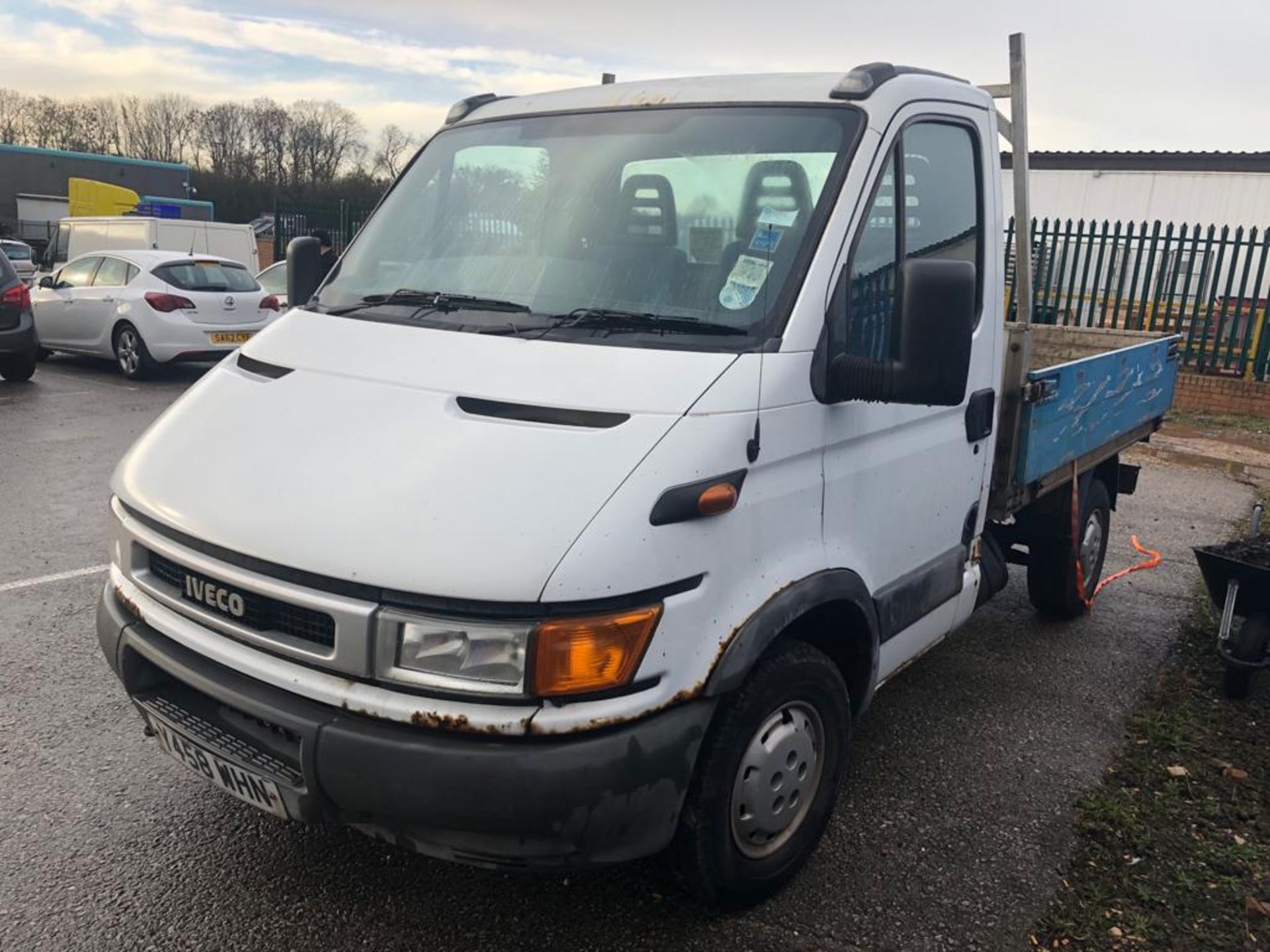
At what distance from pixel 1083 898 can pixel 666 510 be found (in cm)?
187

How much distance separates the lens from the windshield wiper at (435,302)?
2900 mm

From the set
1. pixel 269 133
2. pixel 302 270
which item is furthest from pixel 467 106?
pixel 269 133

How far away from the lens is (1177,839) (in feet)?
10.8

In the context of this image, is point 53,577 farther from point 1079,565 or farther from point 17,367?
point 17,367

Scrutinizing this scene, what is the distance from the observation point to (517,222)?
315 centimetres

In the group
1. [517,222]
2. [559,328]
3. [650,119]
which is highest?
[650,119]

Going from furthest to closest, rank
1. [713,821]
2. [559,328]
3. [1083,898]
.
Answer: [1083,898] → [559,328] → [713,821]

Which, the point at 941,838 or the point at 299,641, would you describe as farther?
the point at 941,838

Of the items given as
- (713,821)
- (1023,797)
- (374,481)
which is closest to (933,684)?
(1023,797)

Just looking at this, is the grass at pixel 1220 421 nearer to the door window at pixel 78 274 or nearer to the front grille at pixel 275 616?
the front grille at pixel 275 616

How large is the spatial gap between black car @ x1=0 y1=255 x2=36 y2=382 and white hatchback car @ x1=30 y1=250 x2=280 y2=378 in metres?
1.06

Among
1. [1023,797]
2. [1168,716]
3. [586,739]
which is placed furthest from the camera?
[1168,716]

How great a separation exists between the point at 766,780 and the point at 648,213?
1647 mm

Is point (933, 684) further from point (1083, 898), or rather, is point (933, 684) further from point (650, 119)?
point (650, 119)
